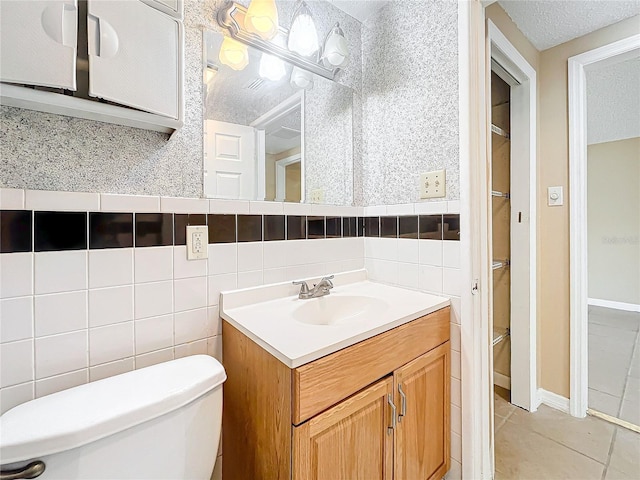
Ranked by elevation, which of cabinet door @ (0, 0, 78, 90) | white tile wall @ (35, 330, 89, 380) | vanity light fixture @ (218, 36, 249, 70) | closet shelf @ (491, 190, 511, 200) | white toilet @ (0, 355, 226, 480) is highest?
vanity light fixture @ (218, 36, 249, 70)

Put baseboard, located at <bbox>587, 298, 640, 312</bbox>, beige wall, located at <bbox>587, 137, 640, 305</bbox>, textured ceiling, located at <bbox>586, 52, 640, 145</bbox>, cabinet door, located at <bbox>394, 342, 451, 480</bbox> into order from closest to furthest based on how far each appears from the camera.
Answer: cabinet door, located at <bbox>394, 342, 451, 480</bbox> < textured ceiling, located at <bbox>586, 52, 640, 145</bbox> < beige wall, located at <bbox>587, 137, 640, 305</bbox> < baseboard, located at <bbox>587, 298, 640, 312</bbox>

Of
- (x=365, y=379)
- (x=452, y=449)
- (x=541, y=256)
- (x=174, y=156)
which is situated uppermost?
(x=174, y=156)

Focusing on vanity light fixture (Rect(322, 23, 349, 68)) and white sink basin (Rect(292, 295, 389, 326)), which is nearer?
white sink basin (Rect(292, 295, 389, 326))

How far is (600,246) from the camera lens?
12.6 feet

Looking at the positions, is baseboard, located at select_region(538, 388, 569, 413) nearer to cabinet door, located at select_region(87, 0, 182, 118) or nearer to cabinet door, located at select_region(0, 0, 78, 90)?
cabinet door, located at select_region(87, 0, 182, 118)

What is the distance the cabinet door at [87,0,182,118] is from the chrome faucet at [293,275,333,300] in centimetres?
76

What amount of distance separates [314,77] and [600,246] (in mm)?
4631

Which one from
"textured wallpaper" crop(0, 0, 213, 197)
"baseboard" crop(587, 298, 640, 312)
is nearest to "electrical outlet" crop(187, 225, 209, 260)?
"textured wallpaper" crop(0, 0, 213, 197)

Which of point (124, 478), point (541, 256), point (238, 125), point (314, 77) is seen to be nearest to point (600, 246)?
point (541, 256)

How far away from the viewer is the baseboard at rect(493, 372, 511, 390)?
1863 millimetres

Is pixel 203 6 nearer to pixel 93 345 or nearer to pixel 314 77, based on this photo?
pixel 314 77

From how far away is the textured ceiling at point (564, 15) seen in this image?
1.41 m

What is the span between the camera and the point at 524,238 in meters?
1.71

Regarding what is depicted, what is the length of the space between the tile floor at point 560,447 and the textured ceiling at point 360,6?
2.27m
